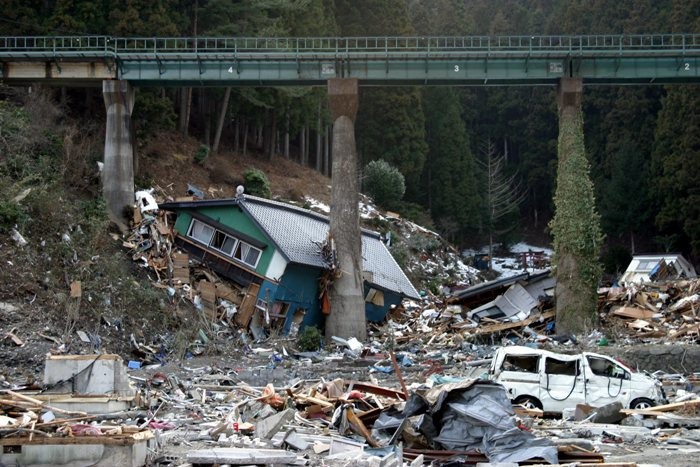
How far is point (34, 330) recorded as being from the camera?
85.3 feet

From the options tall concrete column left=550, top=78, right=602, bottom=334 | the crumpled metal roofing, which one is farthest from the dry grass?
tall concrete column left=550, top=78, right=602, bottom=334

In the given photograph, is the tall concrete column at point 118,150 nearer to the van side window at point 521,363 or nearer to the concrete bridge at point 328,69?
the concrete bridge at point 328,69

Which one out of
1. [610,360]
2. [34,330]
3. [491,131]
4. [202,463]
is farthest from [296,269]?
[491,131]

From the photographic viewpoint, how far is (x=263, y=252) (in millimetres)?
34406

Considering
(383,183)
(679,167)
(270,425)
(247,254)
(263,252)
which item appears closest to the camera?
(270,425)

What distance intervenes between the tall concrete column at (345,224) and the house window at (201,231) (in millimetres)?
4626

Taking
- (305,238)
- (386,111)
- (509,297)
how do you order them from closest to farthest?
1. (305,238)
2. (509,297)
3. (386,111)

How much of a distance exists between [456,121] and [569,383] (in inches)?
1905

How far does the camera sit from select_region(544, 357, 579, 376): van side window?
1920 centimetres

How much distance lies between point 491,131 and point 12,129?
48.5 metres

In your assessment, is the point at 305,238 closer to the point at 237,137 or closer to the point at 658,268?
the point at 237,137

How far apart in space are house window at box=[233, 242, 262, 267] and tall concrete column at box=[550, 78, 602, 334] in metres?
11.4

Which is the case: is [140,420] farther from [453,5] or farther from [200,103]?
[453,5]

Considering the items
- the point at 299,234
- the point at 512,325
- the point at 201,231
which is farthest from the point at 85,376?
the point at 512,325
